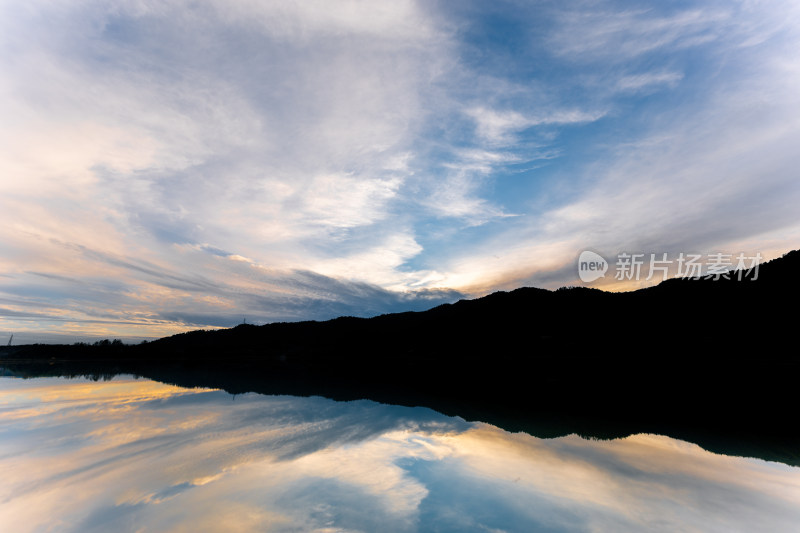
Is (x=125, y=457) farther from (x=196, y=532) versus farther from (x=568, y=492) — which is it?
(x=568, y=492)

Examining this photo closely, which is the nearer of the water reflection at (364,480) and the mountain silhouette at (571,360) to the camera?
the water reflection at (364,480)

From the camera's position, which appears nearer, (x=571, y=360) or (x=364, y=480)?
(x=364, y=480)

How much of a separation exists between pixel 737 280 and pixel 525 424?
245 feet

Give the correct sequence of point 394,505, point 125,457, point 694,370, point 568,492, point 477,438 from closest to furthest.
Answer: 1. point 394,505
2. point 568,492
3. point 125,457
4. point 477,438
5. point 694,370

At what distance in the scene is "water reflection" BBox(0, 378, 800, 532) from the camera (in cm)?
758

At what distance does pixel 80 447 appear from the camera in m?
12.5

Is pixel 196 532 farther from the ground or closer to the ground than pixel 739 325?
closer to the ground

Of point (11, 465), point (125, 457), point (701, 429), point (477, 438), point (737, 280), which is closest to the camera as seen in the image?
point (11, 465)

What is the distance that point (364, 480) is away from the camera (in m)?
Result: 9.79

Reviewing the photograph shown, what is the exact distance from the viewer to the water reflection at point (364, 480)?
7.58m

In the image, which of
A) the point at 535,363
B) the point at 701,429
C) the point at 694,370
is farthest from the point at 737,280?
the point at 701,429

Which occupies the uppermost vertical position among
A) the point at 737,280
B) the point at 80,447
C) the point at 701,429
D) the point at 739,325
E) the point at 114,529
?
the point at 737,280

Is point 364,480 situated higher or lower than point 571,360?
lower

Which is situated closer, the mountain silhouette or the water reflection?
the water reflection
